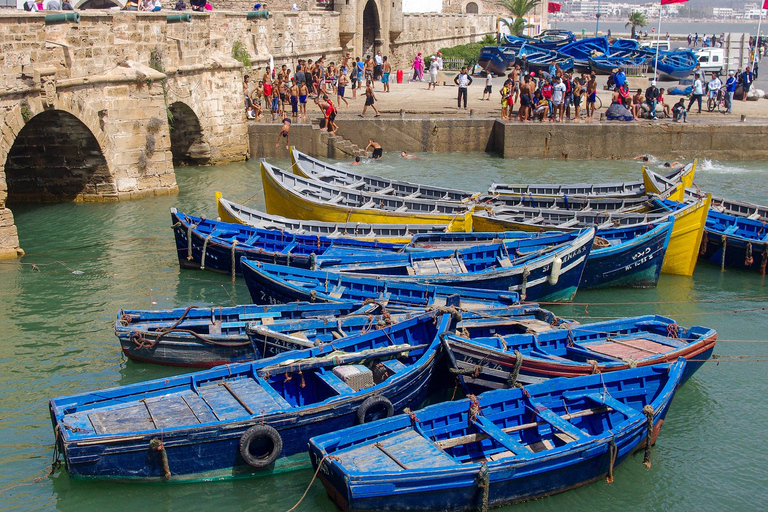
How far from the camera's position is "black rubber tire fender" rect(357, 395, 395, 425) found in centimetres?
1023

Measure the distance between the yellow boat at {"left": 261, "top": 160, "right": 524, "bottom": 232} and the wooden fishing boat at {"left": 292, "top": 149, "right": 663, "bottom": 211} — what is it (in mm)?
476

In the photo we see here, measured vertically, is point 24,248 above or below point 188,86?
below

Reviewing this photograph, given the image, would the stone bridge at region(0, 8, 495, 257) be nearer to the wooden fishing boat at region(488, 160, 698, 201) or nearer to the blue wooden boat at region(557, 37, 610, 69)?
the wooden fishing boat at region(488, 160, 698, 201)

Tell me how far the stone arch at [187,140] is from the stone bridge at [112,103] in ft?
0.11

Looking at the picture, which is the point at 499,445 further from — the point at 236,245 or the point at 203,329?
the point at 236,245

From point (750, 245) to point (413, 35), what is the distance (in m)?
34.8

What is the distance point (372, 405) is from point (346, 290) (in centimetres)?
400

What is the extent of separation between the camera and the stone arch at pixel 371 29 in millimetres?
44188

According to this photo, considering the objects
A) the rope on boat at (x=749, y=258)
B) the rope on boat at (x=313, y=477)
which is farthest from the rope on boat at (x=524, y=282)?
the rope on boat at (x=313, y=477)

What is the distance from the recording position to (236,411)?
992cm

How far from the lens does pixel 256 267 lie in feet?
45.6

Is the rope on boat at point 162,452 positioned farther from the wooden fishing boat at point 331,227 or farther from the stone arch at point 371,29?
the stone arch at point 371,29

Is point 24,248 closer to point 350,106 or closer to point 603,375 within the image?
point 603,375

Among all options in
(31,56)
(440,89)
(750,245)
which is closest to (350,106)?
(440,89)
